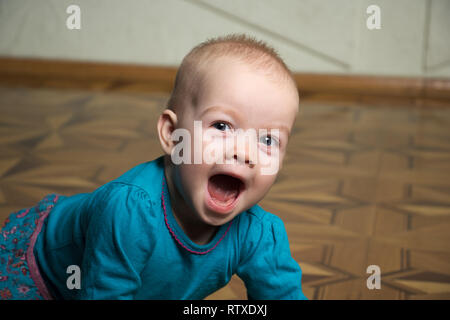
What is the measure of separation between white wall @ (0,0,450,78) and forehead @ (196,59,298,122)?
6.99 feet

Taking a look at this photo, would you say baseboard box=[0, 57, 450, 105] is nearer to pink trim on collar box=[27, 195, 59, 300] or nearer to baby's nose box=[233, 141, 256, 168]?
pink trim on collar box=[27, 195, 59, 300]

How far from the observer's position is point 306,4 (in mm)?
2889

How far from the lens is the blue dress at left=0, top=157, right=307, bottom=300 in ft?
2.78

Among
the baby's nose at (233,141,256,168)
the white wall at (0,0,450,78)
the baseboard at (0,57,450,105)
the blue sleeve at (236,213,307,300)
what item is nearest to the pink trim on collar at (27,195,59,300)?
the blue sleeve at (236,213,307,300)

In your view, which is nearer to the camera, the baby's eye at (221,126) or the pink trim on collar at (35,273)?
the baby's eye at (221,126)

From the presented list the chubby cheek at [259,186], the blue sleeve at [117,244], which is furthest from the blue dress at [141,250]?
the chubby cheek at [259,186]

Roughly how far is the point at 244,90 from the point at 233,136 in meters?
0.06

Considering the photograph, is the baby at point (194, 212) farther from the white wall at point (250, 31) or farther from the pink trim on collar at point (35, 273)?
the white wall at point (250, 31)

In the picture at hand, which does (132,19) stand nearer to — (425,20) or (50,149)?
(50,149)

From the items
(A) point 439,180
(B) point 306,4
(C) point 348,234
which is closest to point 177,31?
(B) point 306,4

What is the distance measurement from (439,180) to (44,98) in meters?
1.62

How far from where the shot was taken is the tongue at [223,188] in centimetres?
82

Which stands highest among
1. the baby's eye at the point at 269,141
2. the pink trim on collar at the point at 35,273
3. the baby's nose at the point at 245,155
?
the baby's eye at the point at 269,141

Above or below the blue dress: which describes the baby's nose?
above
